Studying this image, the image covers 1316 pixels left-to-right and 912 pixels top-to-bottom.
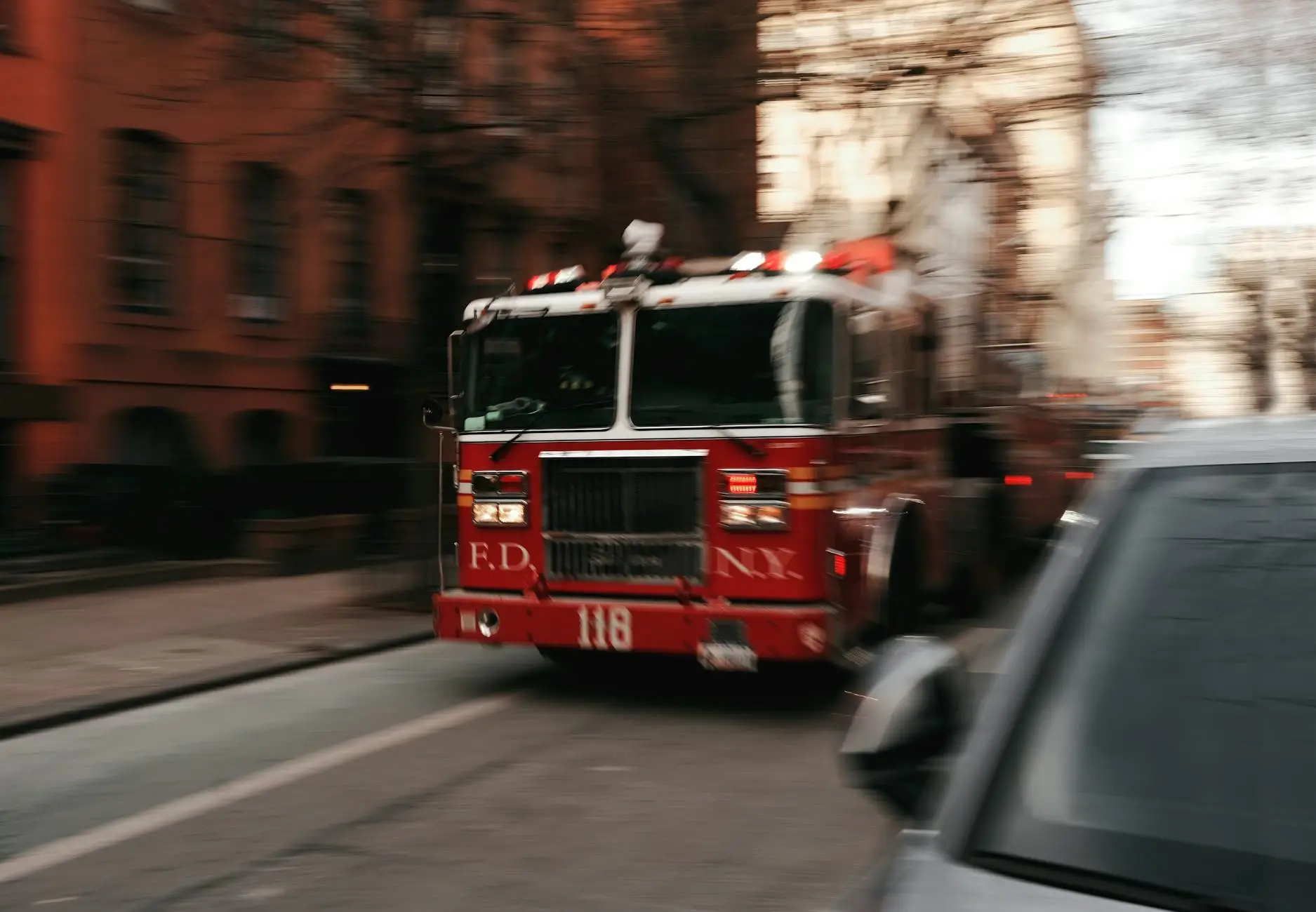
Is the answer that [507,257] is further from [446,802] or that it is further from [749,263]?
[446,802]

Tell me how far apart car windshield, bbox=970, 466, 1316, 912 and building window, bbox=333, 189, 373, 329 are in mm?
20887

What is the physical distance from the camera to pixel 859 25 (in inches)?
574

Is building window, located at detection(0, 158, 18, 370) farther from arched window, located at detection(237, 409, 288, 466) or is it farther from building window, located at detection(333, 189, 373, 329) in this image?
building window, located at detection(333, 189, 373, 329)

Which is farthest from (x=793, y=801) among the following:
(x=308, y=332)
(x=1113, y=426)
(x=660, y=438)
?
(x=308, y=332)

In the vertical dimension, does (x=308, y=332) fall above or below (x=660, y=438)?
above

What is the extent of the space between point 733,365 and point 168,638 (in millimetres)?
5704

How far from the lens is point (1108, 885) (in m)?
1.87

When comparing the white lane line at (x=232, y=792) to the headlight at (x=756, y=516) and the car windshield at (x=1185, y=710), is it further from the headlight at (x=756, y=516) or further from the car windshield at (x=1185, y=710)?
the car windshield at (x=1185, y=710)

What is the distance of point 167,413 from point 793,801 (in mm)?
15265

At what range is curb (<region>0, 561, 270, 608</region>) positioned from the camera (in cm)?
1347

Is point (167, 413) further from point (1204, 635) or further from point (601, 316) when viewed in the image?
point (1204, 635)

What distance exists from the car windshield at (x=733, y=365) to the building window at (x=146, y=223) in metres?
12.4

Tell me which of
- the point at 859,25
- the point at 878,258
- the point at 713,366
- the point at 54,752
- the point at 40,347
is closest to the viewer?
the point at 54,752

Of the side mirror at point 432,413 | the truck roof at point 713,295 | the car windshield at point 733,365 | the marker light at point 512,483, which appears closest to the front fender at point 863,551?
the car windshield at point 733,365
